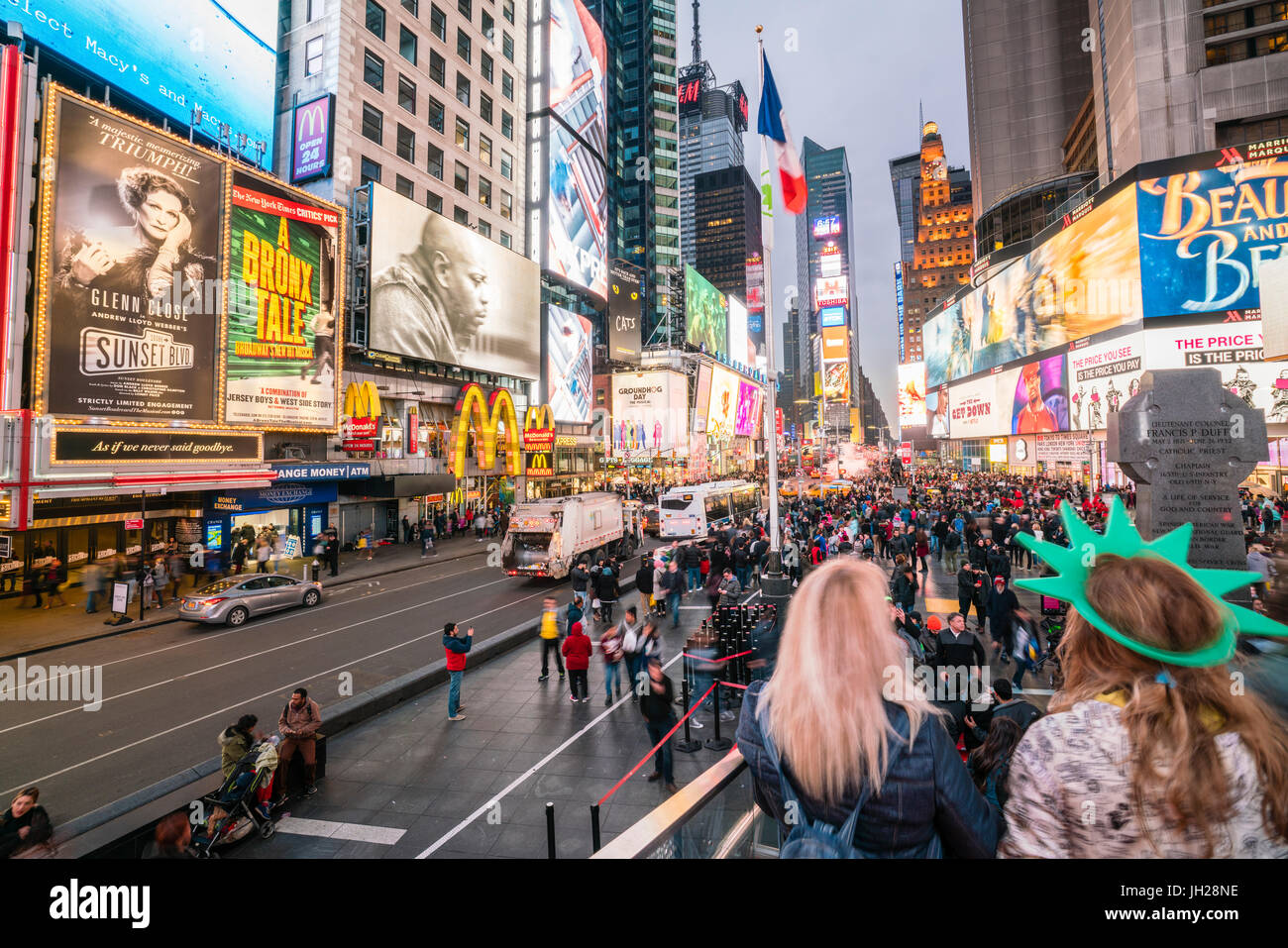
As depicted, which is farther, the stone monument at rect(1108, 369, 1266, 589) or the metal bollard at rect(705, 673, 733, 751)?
the stone monument at rect(1108, 369, 1266, 589)

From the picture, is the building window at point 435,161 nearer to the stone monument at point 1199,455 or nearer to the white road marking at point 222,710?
the white road marking at point 222,710

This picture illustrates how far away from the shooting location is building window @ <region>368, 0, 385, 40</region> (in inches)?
1264

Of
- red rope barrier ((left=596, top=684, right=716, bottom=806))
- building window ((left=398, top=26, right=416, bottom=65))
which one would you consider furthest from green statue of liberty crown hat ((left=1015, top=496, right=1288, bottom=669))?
building window ((left=398, top=26, right=416, bottom=65))

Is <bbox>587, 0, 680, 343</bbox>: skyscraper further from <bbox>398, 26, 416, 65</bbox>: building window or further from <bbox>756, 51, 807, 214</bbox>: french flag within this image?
<bbox>756, 51, 807, 214</bbox>: french flag

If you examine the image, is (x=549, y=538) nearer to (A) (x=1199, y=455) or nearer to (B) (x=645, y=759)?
(B) (x=645, y=759)

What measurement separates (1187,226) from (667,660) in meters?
46.3

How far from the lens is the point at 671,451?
65.8 meters

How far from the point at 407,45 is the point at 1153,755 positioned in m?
44.9

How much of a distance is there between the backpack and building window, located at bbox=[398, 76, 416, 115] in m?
A: 41.8

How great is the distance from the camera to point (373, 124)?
1277 inches

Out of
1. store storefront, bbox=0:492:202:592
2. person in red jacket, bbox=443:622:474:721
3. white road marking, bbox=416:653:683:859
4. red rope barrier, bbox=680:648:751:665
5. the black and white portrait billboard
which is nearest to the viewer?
white road marking, bbox=416:653:683:859

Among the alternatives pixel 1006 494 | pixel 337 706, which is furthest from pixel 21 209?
pixel 1006 494

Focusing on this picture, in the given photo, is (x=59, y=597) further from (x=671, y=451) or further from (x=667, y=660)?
(x=671, y=451)

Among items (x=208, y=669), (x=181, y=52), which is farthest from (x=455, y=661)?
(x=181, y=52)
